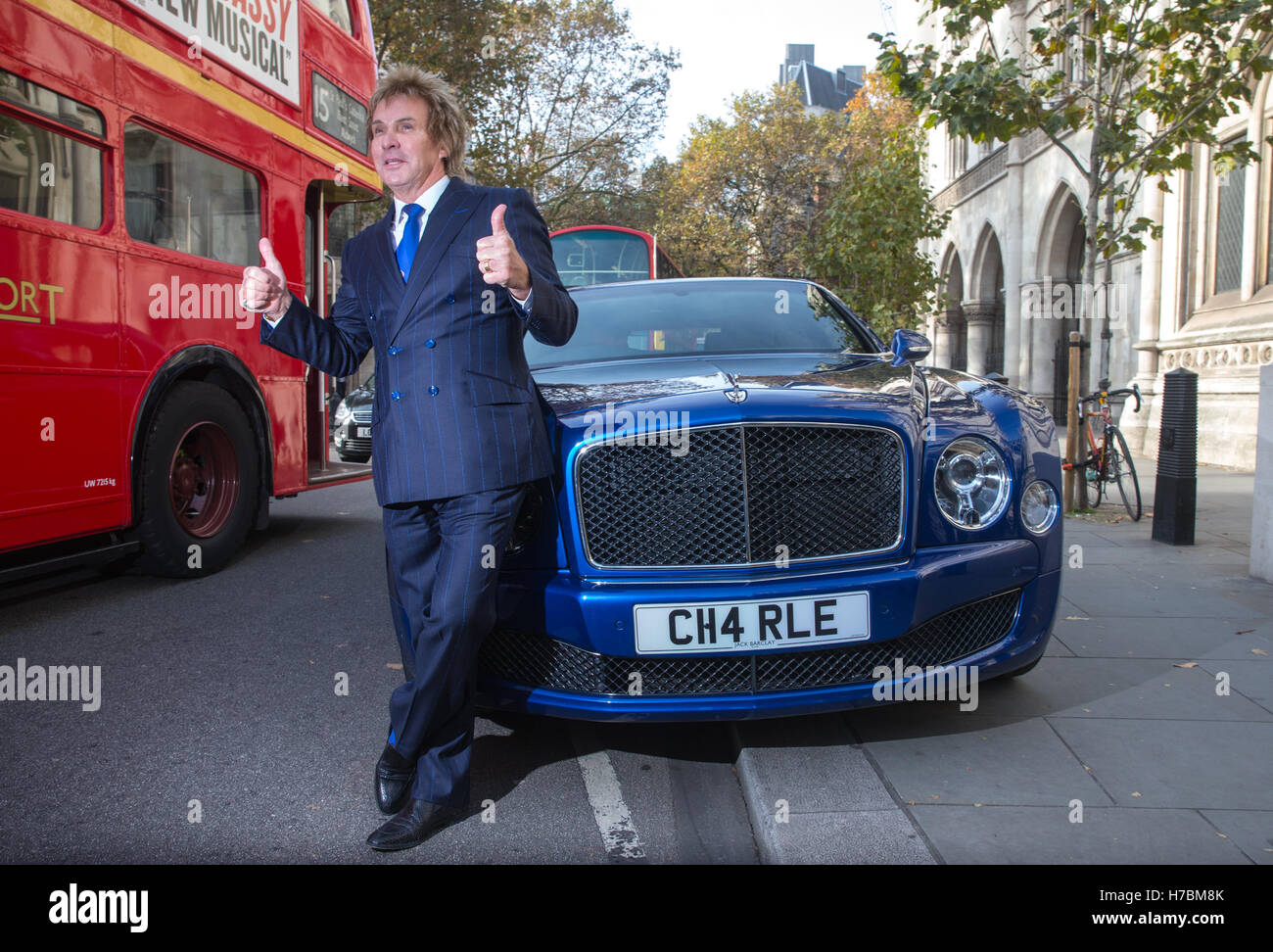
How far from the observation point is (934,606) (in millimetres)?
2994

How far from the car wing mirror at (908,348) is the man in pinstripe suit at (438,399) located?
1718 millimetres

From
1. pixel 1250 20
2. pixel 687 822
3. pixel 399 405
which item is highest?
pixel 1250 20

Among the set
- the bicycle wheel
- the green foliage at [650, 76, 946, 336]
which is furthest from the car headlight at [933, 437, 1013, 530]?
the green foliage at [650, 76, 946, 336]

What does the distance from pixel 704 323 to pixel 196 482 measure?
12.2 ft

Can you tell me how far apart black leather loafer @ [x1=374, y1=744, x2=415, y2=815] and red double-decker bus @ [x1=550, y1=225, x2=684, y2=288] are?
551 inches

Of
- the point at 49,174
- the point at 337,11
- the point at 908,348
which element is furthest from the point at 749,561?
the point at 337,11

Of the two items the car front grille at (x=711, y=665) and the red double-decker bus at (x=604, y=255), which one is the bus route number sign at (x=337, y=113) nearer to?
the car front grille at (x=711, y=665)

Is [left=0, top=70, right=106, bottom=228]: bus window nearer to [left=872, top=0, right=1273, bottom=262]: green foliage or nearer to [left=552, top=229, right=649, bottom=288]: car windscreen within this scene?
[left=872, top=0, right=1273, bottom=262]: green foliage

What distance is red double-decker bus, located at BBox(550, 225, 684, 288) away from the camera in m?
16.4

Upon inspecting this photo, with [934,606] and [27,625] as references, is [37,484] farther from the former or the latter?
[934,606]

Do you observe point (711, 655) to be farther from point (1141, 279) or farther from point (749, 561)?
point (1141, 279)

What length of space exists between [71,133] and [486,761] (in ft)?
13.0

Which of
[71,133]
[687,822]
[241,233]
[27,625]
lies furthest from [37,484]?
[687,822]
